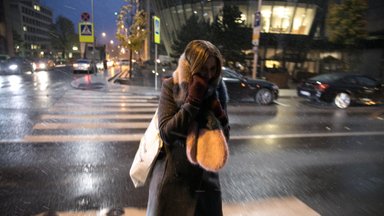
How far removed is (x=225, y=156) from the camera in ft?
6.35

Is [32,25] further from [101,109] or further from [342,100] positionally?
[342,100]

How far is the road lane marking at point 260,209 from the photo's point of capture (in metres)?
3.54

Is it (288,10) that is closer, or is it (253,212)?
(253,212)

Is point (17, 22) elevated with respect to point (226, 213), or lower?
elevated

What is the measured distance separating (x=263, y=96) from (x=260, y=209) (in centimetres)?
942

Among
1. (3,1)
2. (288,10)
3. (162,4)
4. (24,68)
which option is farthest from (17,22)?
(288,10)

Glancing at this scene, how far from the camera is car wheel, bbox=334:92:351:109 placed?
480 inches

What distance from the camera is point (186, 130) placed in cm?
194

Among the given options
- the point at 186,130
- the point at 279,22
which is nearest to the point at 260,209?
the point at 186,130

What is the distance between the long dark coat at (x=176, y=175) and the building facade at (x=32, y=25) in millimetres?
98195

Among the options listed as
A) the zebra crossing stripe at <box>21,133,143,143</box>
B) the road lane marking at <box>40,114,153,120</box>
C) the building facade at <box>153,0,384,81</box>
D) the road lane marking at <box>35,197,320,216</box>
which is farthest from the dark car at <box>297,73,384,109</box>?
the road lane marking at <box>35,197,320,216</box>

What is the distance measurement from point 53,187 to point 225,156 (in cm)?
323

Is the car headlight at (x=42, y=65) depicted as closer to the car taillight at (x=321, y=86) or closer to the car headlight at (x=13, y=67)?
the car headlight at (x=13, y=67)

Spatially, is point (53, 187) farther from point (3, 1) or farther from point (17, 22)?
point (17, 22)
